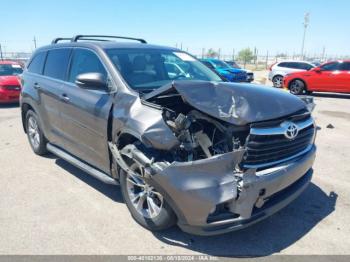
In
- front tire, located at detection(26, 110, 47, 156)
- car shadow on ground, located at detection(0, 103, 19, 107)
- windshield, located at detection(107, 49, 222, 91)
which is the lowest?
car shadow on ground, located at detection(0, 103, 19, 107)

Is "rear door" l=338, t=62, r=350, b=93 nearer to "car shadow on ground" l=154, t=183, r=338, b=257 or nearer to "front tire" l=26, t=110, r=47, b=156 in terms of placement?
"car shadow on ground" l=154, t=183, r=338, b=257

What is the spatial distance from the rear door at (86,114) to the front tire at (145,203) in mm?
458

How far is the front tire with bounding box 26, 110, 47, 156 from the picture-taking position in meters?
5.59

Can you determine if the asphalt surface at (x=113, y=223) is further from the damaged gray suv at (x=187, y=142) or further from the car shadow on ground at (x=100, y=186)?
the damaged gray suv at (x=187, y=142)

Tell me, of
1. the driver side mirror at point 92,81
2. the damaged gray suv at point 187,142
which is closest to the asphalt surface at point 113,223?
the damaged gray suv at point 187,142

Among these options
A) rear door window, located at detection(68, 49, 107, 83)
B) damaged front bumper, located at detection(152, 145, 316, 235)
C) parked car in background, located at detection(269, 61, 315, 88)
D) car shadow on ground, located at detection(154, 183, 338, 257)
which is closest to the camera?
damaged front bumper, located at detection(152, 145, 316, 235)

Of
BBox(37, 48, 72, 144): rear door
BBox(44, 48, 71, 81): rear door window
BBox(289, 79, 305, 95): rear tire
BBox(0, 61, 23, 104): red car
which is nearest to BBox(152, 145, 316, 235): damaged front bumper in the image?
BBox(37, 48, 72, 144): rear door

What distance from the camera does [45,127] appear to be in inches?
206

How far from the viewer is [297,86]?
15.4 meters

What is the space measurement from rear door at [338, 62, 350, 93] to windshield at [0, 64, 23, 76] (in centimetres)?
1390

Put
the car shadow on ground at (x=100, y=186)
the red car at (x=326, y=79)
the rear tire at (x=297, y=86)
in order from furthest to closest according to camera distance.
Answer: the rear tire at (x=297, y=86)
the red car at (x=326, y=79)
the car shadow on ground at (x=100, y=186)

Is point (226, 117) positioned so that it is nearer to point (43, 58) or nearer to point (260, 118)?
point (260, 118)

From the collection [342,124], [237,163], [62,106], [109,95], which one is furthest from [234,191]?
[342,124]

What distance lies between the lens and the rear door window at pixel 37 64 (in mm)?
5515
